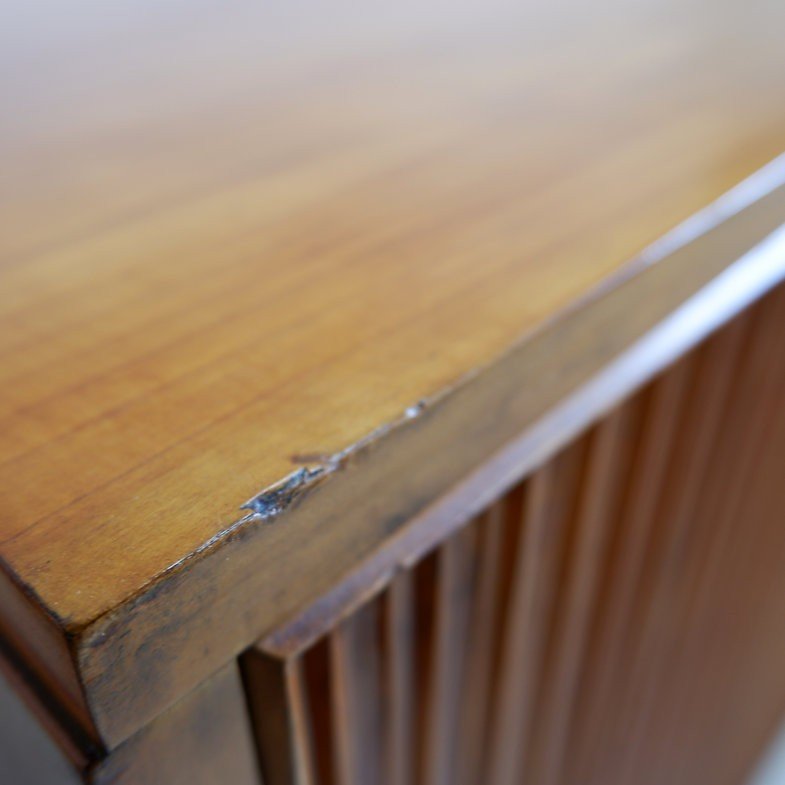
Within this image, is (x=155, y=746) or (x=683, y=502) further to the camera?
(x=683, y=502)

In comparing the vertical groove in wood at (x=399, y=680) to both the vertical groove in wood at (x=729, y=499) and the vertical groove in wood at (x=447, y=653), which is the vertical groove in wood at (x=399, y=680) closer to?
the vertical groove in wood at (x=447, y=653)

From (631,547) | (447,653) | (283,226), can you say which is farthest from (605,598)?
(283,226)

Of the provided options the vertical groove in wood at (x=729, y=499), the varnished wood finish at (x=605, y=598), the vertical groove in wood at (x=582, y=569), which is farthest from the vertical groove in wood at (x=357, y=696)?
the vertical groove in wood at (x=729, y=499)

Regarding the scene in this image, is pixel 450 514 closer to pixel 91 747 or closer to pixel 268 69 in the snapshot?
pixel 91 747

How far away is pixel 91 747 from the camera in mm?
151

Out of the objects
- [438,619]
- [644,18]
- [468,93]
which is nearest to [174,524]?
[438,619]

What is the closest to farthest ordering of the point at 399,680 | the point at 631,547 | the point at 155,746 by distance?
the point at 155,746, the point at 399,680, the point at 631,547

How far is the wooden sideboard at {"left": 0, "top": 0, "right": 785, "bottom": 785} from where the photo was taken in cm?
16

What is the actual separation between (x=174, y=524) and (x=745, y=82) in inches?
12.4

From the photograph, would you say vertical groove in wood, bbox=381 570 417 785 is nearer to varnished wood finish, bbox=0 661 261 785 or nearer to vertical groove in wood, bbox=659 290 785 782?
varnished wood finish, bbox=0 661 261 785

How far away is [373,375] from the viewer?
186 mm

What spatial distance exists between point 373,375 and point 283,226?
0.26 feet

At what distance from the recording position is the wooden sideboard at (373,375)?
0.52 ft

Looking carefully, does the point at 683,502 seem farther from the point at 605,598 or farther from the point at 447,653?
the point at 447,653
